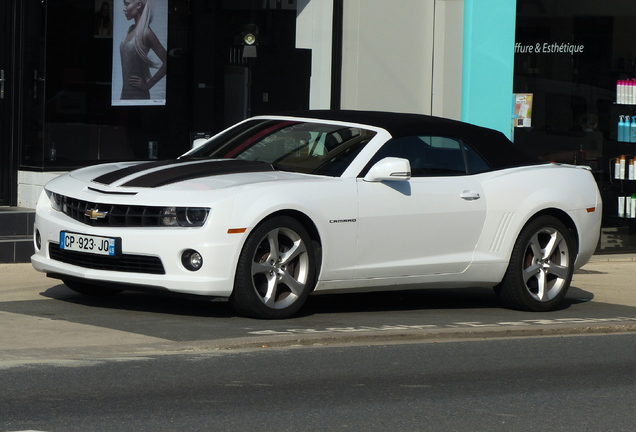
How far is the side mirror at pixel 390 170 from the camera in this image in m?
8.82

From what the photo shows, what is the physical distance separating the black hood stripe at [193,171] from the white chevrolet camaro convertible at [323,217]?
0.6 inches

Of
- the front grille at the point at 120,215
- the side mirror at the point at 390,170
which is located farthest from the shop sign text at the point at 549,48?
the front grille at the point at 120,215

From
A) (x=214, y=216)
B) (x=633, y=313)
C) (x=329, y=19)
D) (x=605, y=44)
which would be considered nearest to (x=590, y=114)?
(x=605, y=44)

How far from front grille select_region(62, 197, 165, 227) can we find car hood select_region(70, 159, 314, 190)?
0.52 feet

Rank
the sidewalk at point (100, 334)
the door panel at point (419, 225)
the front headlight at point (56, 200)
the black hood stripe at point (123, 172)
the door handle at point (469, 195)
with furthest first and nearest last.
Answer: the door handle at point (469, 195) → the door panel at point (419, 225) → the front headlight at point (56, 200) → the black hood stripe at point (123, 172) → the sidewalk at point (100, 334)

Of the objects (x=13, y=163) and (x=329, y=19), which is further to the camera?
(x=329, y=19)

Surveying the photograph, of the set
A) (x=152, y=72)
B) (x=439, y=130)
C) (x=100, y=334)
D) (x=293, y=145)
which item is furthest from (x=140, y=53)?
(x=100, y=334)

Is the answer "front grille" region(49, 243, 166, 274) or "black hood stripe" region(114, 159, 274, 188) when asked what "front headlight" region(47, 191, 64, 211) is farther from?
"black hood stripe" region(114, 159, 274, 188)

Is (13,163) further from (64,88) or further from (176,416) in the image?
(176,416)

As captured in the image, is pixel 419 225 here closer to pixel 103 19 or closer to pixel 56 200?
pixel 56 200

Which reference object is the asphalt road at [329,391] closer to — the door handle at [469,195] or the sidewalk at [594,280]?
the door handle at [469,195]

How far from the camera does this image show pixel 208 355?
7301mm

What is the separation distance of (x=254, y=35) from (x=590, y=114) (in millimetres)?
4214

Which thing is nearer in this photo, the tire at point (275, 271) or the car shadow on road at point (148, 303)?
the tire at point (275, 271)
